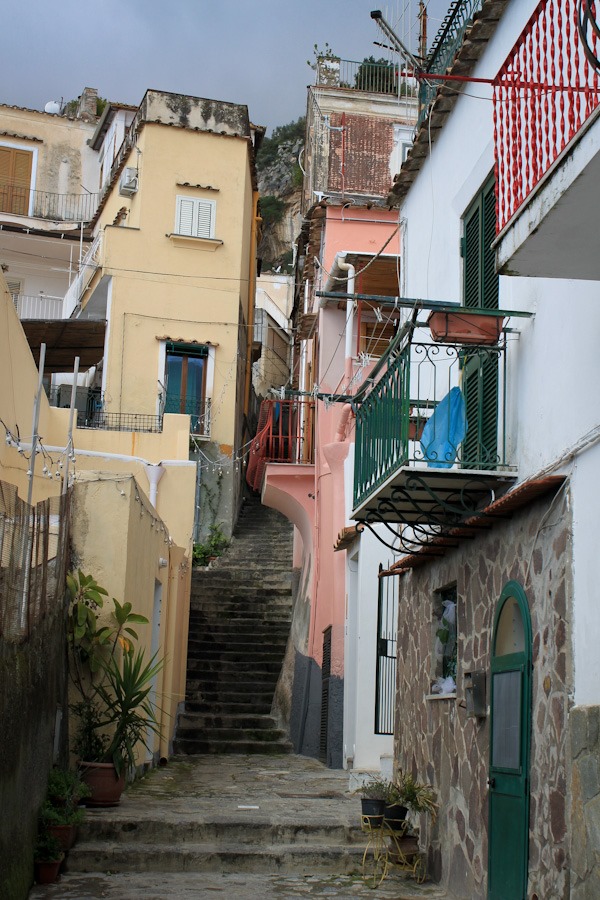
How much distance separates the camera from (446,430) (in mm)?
9180

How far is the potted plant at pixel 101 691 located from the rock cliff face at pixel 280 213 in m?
41.9

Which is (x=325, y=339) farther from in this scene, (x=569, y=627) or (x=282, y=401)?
(x=569, y=627)

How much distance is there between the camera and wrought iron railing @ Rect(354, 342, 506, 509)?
879 centimetres

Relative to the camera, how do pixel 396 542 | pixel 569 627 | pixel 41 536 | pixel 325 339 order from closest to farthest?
pixel 569 627 → pixel 41 536 → pixel 396 542 → pixel 325 339

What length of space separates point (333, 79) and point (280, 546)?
1196 cm

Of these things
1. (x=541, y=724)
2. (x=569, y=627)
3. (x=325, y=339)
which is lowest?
(x=541, y=724)

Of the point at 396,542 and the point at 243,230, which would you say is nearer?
the point at 396,542

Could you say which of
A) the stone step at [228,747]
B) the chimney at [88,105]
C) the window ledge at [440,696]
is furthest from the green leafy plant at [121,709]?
the chimney at [88,105]

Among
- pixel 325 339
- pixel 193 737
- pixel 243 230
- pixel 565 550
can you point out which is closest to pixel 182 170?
pixel 243 230

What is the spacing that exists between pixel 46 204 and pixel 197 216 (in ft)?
32.8

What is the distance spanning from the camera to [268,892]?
953 cm

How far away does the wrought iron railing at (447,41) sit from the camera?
1058cm

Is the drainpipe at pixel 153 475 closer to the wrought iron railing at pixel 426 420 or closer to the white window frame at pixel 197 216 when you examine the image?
the white window frame at pixel 197 216

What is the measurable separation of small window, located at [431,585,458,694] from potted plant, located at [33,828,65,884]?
3.76 m
